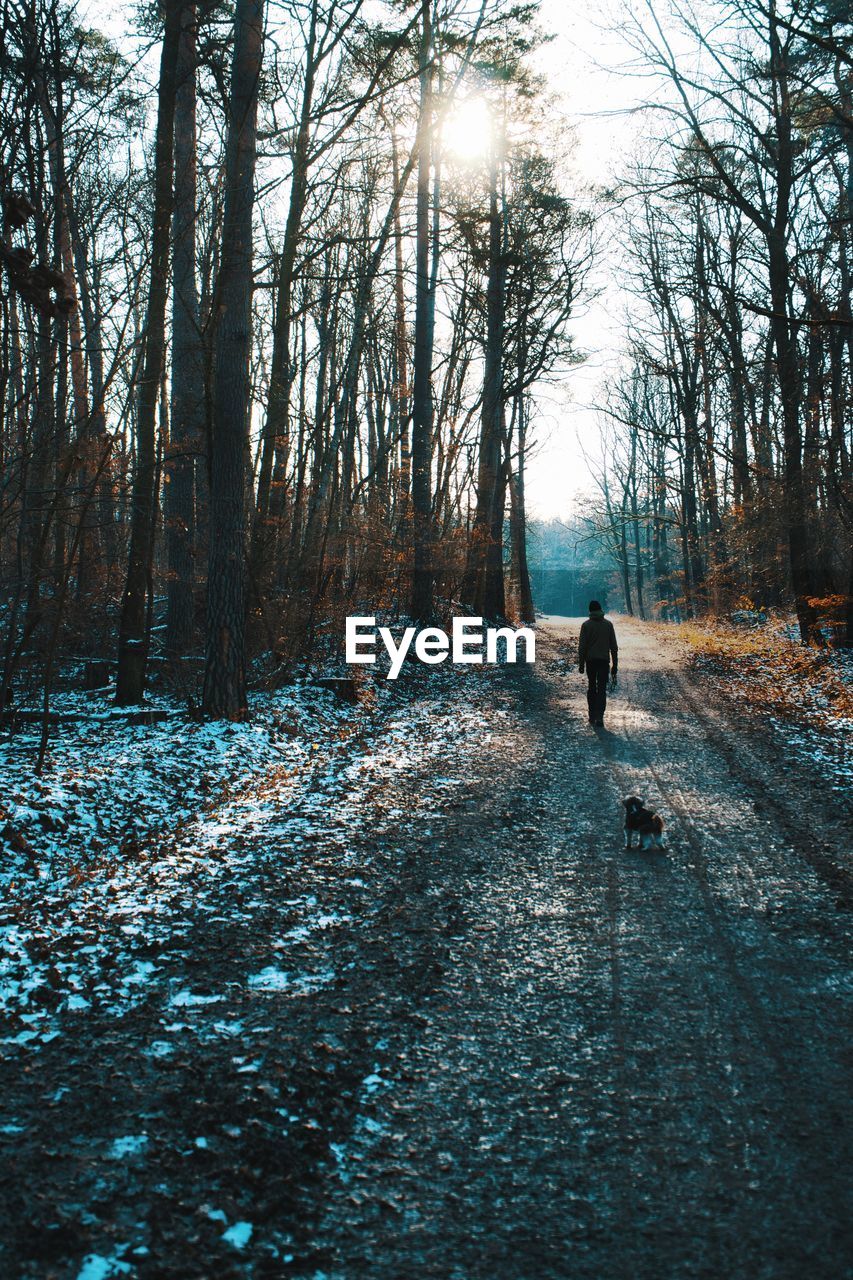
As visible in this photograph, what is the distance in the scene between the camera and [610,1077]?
3.67m

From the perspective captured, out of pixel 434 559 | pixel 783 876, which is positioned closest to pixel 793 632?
pixel 434 559

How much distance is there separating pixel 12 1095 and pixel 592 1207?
240 cm

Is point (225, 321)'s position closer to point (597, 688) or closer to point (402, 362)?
point (597, 688)

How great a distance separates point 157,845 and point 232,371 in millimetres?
6212

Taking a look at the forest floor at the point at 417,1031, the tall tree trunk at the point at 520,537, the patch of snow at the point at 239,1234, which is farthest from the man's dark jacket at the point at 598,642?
the tall tree trunk at the point at 520,537

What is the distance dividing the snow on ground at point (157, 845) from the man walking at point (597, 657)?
6.00ft

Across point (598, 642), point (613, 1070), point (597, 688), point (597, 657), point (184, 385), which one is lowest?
point (613, 1070)

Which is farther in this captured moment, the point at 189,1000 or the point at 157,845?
the point at 157,845

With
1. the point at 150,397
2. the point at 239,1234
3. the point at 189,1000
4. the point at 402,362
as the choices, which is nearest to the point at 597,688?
the point at 150,397

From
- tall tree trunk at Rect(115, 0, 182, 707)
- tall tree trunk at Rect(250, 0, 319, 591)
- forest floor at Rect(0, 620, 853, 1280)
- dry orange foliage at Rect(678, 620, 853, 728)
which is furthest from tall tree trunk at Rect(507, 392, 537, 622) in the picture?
forest floor at Rect(0, 620, 853, 1280)

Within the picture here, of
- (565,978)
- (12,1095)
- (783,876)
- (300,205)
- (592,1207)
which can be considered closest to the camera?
(592,1207)

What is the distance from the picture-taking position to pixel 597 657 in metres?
12.6

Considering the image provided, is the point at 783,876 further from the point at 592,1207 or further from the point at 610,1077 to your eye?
the point at 592,1207

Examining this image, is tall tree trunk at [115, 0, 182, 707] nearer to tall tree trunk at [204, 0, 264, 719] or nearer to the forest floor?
tall tree trunk at [204, 0, 264, 719]
